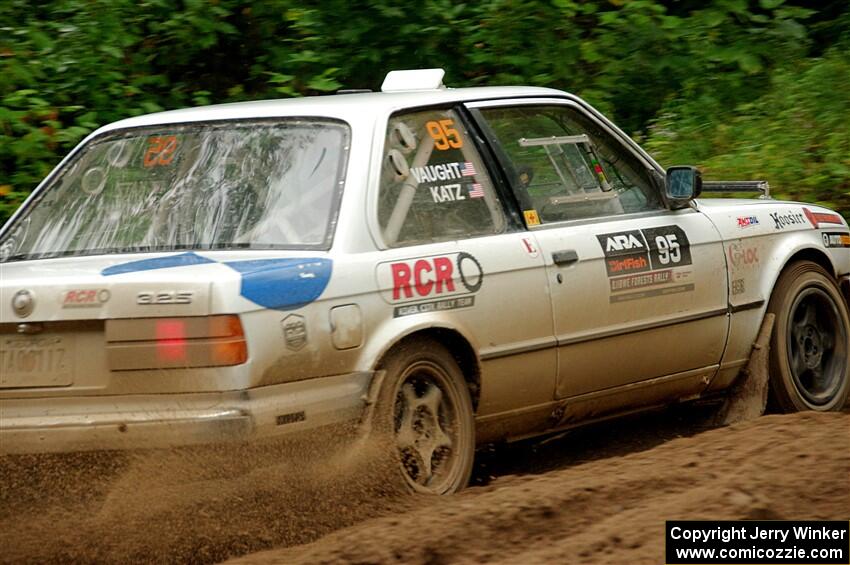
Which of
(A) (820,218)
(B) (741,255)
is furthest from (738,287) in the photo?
(A) (820,218)

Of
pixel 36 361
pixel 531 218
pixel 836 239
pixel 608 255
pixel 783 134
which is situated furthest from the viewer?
pixel 783 134

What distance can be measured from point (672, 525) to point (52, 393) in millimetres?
2103

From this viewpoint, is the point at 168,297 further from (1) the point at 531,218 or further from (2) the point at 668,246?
(2) the point at 668,246

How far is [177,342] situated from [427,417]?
1153 mm

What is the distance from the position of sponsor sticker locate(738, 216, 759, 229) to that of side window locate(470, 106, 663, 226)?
464 millimetres

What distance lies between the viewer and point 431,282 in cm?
545

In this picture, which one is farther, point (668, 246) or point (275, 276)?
point (668, 246)

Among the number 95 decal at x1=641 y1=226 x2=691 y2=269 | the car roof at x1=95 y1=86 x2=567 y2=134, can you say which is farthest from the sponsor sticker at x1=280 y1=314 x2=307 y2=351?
the number 95 decal at x1=641 y1=226 x2=691 y2=269

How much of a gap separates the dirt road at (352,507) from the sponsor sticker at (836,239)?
225cm

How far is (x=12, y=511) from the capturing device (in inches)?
205

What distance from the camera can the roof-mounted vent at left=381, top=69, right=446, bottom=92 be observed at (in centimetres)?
644

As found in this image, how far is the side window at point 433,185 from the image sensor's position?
5.56m

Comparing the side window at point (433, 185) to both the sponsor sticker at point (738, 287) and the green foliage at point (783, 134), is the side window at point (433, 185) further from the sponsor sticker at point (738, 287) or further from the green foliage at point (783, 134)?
the green foliage at point (783, 134)

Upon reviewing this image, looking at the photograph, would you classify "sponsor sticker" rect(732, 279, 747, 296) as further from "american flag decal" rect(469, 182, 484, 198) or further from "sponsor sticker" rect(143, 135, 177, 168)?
"sponsor sticker" rect(143, 135, 177, 168)
